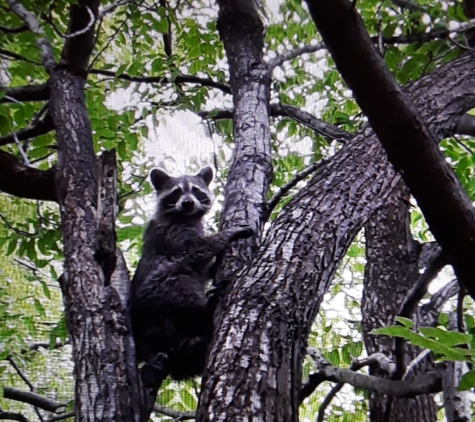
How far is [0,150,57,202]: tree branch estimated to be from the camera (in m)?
2.66

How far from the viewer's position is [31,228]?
13.5ft

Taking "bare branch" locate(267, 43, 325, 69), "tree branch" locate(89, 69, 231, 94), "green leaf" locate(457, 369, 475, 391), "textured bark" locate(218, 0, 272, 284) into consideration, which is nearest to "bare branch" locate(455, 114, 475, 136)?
"textured bark" locate(218, 0, 272, 284)

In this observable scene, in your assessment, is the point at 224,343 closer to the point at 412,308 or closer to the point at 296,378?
the point at 296,378

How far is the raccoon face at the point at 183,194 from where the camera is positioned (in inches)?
172

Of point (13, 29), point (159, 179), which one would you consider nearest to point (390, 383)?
point (13, 29)

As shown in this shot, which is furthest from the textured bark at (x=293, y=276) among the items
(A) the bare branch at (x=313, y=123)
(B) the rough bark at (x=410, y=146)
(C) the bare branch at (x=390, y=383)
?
(A) the bare branch at (x=313, y=123)

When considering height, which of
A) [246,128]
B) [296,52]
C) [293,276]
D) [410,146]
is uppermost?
[296,52]

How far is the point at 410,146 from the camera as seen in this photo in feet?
5.39

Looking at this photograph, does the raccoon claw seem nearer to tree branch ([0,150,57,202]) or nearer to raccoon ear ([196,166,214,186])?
tree branch ([0,150,57,202])

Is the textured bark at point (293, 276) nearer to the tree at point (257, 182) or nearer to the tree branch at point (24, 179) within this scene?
the tree at point (257, 182)

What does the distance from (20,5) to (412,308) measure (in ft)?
7.46

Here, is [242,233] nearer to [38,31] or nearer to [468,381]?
[38,31]

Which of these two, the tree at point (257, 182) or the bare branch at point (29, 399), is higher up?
the tree at point (257, 182)

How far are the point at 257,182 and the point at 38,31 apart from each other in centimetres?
122
